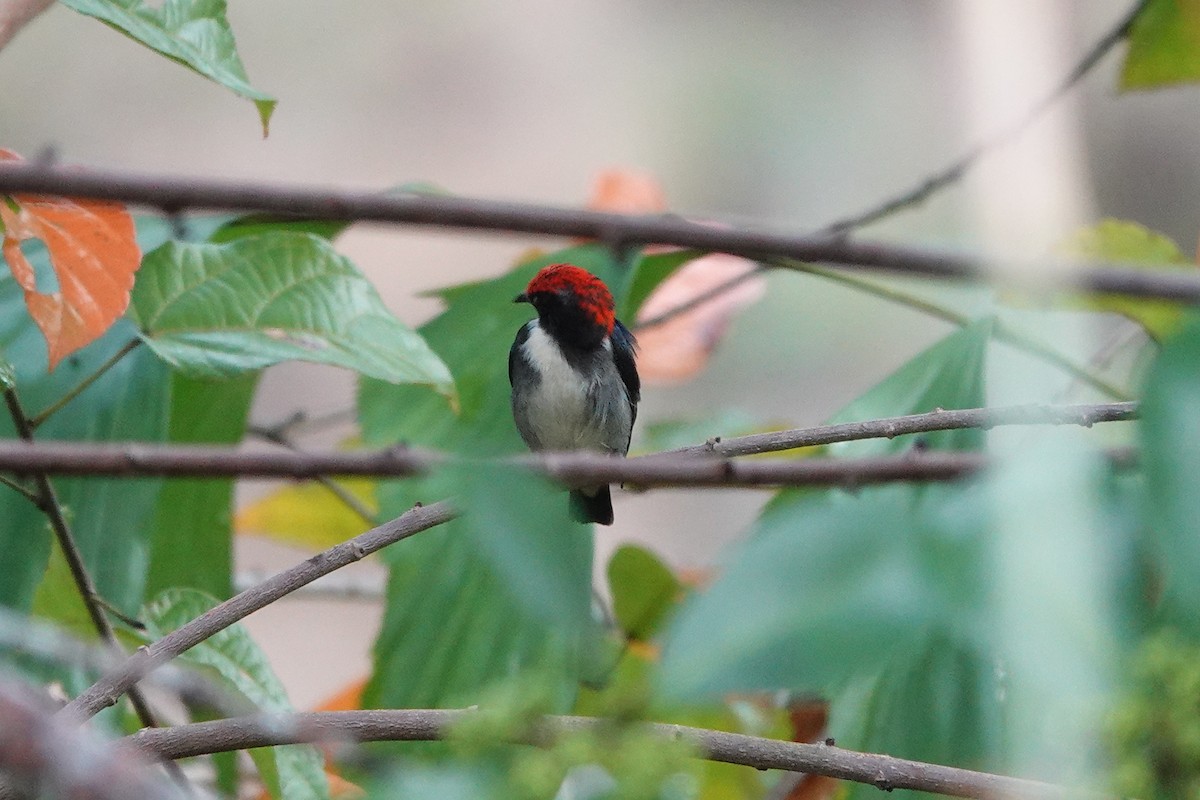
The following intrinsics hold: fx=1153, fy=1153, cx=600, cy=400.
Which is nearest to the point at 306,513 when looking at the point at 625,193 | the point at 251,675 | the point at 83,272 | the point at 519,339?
the point at 519,339

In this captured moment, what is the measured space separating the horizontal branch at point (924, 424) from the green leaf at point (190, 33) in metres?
Answer: 0.37

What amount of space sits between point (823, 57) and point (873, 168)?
273 mm

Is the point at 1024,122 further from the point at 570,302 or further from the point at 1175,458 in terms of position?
the point at 1175,458

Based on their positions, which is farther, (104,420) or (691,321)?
(691,321)

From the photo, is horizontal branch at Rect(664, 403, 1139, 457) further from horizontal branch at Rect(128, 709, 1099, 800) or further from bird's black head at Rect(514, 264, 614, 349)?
bird's black head at Rect(514, 264, 614, 349)

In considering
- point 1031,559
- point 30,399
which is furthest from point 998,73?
point 1031,559

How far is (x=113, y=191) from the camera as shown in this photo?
0.97ft

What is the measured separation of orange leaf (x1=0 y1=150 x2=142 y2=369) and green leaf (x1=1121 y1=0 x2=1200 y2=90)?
1.06 meters

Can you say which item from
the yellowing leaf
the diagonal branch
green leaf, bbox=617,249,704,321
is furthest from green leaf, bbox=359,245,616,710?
the yellowing leaf

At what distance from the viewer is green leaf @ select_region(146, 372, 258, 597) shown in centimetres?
121

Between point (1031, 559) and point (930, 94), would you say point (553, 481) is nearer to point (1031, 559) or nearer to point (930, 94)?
point (1031, 559)

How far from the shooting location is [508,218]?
30cm

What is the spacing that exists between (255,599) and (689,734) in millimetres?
299

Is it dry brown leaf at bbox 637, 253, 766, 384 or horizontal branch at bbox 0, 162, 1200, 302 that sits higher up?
horizontal branch at bbox 0, 162, 1200, 302
